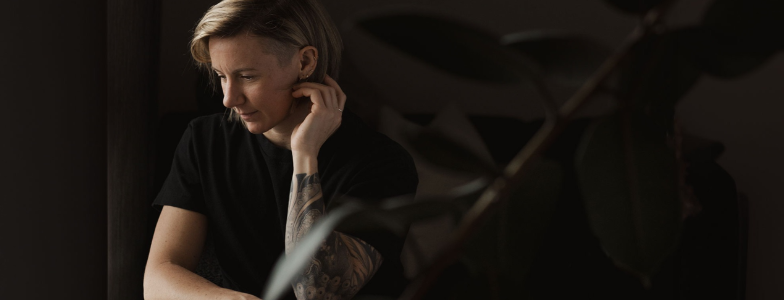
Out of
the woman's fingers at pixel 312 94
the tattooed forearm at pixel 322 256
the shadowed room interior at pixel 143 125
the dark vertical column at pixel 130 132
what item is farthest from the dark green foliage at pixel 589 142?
the dark vertical column at pixel 130 132

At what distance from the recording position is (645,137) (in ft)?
1.01

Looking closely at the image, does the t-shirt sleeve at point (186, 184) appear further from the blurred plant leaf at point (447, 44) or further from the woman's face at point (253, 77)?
the blurred plant leaf at point (447, 44)

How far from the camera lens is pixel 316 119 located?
135 centimetres

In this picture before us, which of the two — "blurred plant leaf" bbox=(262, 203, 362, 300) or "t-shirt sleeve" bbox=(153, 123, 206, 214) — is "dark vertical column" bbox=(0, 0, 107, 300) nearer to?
"t-shirt sleeve" bbox=(153, 123, 206, 214)

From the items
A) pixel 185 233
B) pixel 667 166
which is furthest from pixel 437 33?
pixel 185 233

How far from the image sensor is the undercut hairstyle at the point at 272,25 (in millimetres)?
1277

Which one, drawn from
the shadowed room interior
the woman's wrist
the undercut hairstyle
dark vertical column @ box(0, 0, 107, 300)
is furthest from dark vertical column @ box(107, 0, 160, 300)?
the woman's wrist

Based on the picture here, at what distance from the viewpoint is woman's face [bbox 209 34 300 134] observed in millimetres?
1277

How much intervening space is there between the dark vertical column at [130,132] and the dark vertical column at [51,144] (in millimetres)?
216

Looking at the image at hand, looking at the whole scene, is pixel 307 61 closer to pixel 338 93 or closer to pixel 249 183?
pixel 338 93

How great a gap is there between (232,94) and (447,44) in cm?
108

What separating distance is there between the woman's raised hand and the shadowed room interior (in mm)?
197

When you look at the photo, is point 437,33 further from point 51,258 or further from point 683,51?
point 51,258

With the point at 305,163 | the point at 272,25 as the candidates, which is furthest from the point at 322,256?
the point at 272,25
